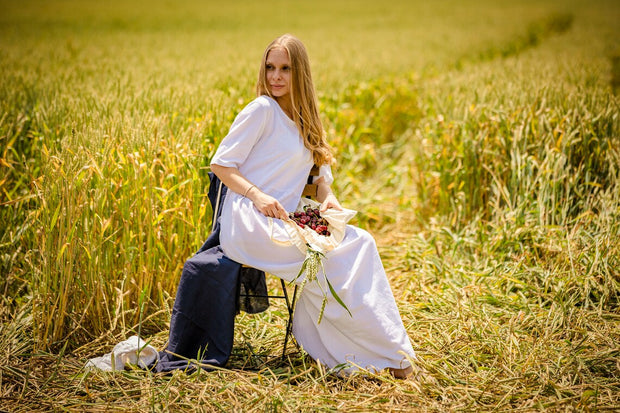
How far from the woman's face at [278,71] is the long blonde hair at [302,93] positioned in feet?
0.06

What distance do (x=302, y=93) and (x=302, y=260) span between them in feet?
2.65

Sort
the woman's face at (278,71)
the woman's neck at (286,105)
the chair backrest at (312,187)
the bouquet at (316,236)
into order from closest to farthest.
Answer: the bouquet at (316,236) < the woman's face at (278,71) < the woman's neck at (286,105) < the chair backrest at (312,187)

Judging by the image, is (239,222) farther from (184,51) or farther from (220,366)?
(184,51)

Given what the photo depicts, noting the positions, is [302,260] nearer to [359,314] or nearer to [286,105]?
[359,314]

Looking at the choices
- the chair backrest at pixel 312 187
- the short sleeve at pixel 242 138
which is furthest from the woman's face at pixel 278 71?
the chair backrest at pixel 312 187

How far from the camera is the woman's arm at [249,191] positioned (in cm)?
235

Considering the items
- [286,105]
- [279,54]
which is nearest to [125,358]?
[286,105]

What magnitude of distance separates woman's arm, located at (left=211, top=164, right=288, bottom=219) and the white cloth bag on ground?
80 centimetres

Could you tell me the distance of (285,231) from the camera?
2.33 metres

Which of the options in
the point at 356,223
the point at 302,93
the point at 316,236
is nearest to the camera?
the point at 316,236

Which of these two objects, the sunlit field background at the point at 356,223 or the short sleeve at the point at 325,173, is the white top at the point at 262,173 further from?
the sunlit field background at the point at 356,223

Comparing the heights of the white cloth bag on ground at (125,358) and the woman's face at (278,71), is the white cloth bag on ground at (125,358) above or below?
below

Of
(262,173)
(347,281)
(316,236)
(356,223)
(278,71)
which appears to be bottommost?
(356,223)

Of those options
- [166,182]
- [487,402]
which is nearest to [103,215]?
[166,182]
